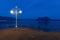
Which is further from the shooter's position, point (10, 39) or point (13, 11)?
point (13, 11)

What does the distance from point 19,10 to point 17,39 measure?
41.0ft

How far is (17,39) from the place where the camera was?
15695 millimetres

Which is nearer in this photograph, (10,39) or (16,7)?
(10,39)

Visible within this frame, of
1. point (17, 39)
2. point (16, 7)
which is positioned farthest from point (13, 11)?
point (17, 39)

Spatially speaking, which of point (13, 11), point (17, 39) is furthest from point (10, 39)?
point (13, 11)

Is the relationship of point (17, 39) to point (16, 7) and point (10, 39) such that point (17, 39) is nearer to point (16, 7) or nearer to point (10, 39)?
point (10, 39)

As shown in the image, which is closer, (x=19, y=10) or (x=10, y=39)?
(x=10, y=39)

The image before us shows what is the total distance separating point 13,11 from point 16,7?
0.86 m

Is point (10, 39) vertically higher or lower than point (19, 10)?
lower

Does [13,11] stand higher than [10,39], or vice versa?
[13,11]

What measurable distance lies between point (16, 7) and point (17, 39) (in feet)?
41.2

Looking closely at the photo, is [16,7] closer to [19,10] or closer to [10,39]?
[19,10]

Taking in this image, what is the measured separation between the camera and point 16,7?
90.8 ft

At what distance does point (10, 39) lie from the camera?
15586 millimetres
